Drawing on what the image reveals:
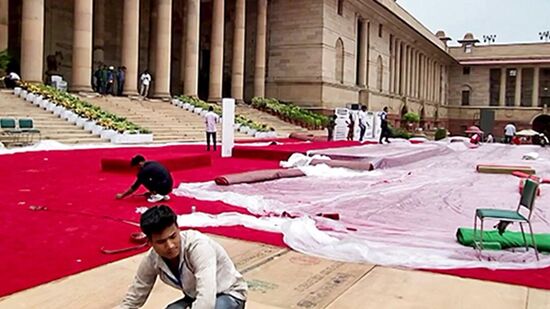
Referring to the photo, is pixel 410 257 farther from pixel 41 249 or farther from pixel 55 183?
pixel 55 183

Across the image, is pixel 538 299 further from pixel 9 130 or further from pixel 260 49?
pixel 260 49

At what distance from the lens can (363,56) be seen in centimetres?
4241

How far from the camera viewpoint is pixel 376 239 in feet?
21.8

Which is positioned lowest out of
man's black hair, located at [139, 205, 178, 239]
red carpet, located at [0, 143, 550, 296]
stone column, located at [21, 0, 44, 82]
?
red carpet, located at [0, 143, 550, 296]

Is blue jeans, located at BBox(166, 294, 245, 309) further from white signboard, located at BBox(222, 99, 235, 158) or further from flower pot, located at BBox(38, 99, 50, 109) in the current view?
flower pot, located at BBox(38, 99, 50, 109)

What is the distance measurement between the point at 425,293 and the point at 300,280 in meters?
1.09

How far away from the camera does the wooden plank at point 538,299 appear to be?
4.59 m

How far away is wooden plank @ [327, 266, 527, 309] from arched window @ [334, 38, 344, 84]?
33.6 m

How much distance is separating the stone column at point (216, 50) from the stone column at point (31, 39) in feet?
36.5

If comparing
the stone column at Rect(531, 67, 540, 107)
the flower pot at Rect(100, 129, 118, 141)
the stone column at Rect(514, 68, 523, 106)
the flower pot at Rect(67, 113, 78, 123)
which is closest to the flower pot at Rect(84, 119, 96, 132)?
the flower pot at Rect(67, 113, 78, 123)

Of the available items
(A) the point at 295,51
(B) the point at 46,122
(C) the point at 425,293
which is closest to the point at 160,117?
(B) the point at 46,122

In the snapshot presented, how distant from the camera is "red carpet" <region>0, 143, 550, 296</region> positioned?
5.35 metres

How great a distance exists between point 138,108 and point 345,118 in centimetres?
1110

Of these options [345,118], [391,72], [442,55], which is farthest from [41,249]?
[442,55]
